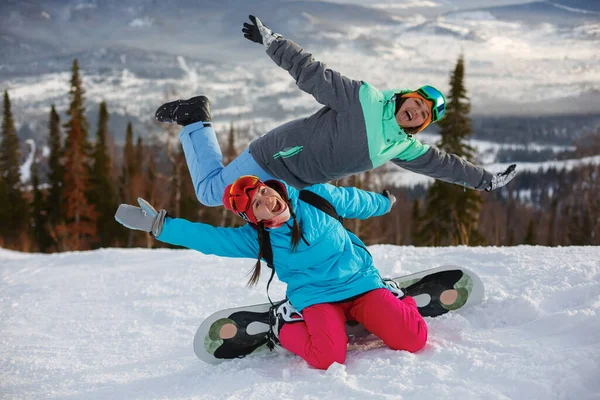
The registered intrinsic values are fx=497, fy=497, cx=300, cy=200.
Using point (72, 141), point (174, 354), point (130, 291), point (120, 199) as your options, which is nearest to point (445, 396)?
point (174, 354)

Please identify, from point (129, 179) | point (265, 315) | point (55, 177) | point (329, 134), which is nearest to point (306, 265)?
point (265, 315)

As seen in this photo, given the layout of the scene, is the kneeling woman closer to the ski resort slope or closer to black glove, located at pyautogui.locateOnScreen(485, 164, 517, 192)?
the ski resort slope

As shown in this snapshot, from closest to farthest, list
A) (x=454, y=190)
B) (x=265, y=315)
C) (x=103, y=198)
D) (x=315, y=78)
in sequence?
(x=315, y=78), (x=265, y=315), (x=454, y=190), (x=103, y=198)

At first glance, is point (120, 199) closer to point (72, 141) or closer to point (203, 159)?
point (72, 141)

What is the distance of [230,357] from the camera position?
3369 mm

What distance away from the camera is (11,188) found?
116ft

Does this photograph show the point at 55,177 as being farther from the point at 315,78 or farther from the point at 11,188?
the point at 315,78

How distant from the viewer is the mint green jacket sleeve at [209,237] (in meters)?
3.08

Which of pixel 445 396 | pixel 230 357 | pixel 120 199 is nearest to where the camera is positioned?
pixel 445 396

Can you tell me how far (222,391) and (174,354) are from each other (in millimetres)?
1252

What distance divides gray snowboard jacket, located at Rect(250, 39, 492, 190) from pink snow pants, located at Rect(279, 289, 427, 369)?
0.93 metres

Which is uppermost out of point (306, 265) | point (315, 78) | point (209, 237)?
point (315, 78)

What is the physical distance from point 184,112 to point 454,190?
1914 cm

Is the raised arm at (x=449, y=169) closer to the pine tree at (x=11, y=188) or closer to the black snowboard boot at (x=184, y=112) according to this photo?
the black snowboard boot at (x=184, y=112)
